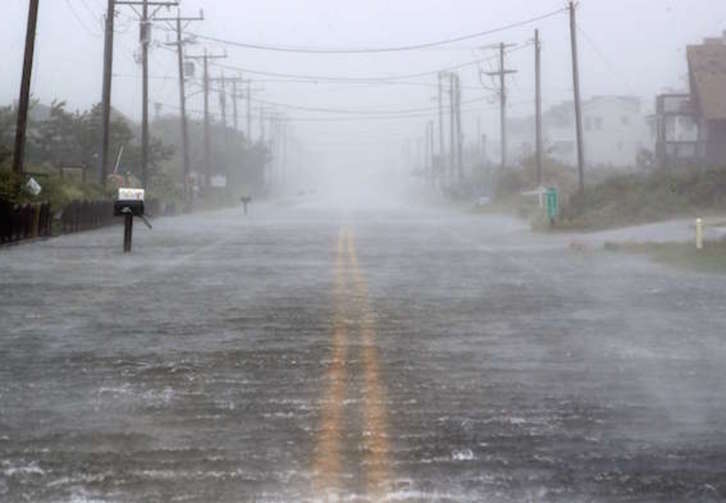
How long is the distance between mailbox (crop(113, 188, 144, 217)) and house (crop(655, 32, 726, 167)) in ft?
148

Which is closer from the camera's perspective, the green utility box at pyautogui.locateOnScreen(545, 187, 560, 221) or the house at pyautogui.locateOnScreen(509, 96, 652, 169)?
the green utility box at pyautogui.locateOnScreen(545, 187, 560, 221)

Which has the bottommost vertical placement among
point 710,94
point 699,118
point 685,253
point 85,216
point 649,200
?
point 685,253

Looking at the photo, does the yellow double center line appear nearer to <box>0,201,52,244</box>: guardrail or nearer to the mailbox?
the mailbox

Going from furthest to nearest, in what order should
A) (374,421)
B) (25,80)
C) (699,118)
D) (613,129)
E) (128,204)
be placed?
(613,129) → (699,118) → (25,80) → (128,204) → (374,421)

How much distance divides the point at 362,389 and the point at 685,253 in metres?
18.8

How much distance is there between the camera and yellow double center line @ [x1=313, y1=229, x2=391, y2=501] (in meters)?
7.03

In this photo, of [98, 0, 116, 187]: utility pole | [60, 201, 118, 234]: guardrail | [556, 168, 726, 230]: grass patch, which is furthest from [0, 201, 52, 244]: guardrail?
[556, 168, 726, 230]: grass patch

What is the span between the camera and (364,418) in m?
8.85

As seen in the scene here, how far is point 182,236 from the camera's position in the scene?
39.3 m

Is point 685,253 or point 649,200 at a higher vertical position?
point 649,200

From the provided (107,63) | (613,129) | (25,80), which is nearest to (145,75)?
(107,63)

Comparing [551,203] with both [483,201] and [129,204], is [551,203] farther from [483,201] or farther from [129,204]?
[483,201]

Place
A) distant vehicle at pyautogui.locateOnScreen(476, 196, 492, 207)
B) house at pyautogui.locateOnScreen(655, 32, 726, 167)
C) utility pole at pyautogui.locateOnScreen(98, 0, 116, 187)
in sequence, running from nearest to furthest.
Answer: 1. utility pole at pyautogui.locateOnScreen(98, 0, 116, 187)
2. house at pyautogui.locateOnScreen(655, 32, 726, 167)
3. distant vehicle at pyautogui.locateOnScreen(476, 196, 492, 207)

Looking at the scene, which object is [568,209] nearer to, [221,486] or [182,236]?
[182,236]
